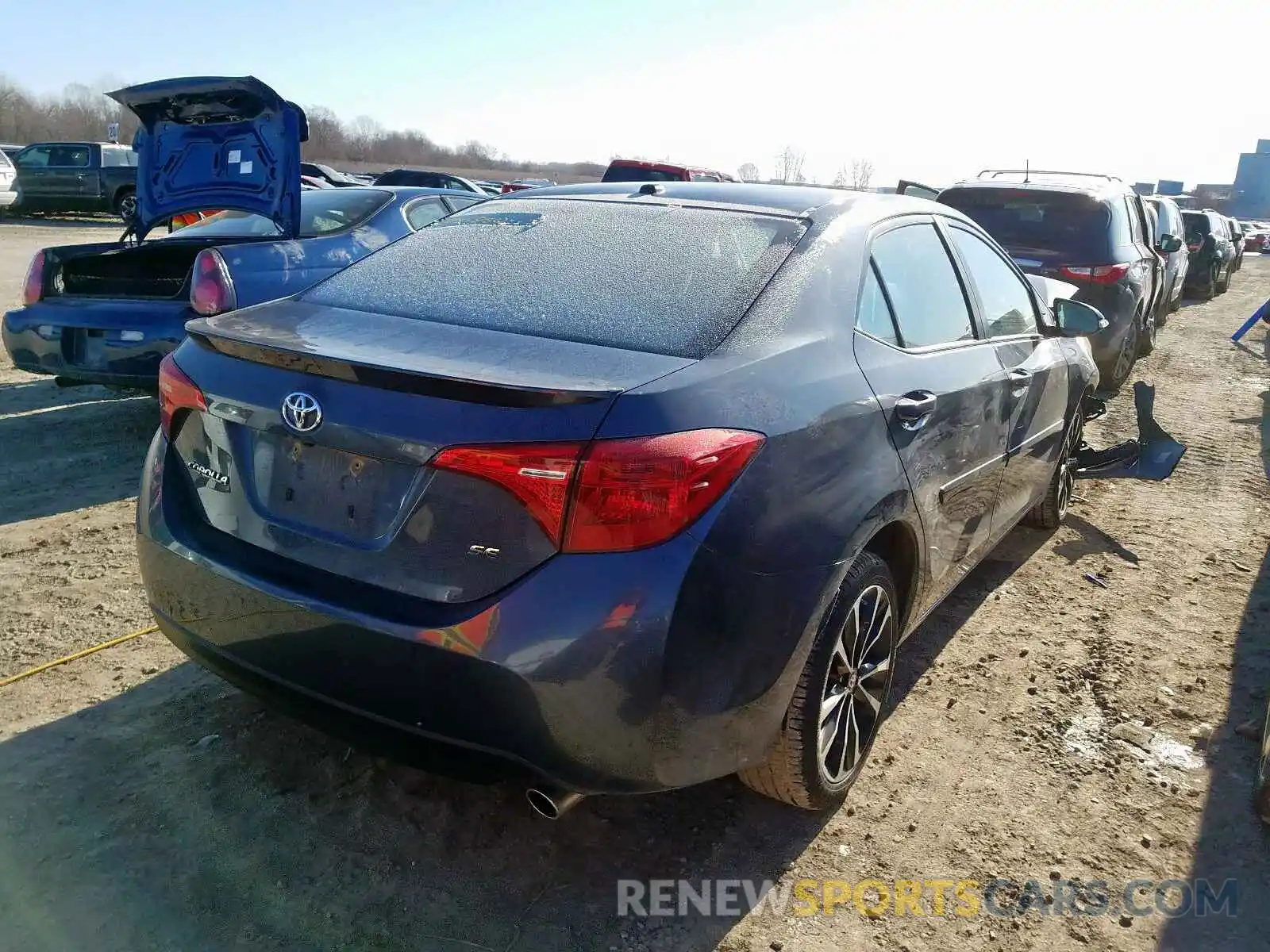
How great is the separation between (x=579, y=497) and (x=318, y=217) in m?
4.88

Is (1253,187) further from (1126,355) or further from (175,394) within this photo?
(175,394)

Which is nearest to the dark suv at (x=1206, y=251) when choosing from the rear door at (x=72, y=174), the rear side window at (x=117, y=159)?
the rear side window at (x=117, y=159)

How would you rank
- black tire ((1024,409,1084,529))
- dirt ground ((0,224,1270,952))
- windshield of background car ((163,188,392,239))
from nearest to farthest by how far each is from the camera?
dirt ground ((0,224,1270,952))
black tire ((1024,409,1084,529))
windshield of background car ((163,188,392,239))

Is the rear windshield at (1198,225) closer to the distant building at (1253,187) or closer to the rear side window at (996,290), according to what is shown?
the rear side window at (996,290)

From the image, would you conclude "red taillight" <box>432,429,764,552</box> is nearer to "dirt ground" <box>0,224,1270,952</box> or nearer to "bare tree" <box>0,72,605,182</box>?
"dirt ground" <box>0,224,1270,952</box>

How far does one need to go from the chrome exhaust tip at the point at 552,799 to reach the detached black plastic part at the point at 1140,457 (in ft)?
14.5

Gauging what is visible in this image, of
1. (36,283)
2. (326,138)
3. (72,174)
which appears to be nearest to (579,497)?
(36,283)

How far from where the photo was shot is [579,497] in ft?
6.39

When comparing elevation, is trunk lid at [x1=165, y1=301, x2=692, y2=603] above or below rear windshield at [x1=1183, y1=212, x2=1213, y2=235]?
below

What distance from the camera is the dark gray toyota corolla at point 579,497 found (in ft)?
6.47

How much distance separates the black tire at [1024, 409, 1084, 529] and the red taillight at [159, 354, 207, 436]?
154 inches

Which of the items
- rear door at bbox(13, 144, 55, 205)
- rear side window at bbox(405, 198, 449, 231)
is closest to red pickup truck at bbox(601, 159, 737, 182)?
rear side window at bbox(405, 198, 449, 231)

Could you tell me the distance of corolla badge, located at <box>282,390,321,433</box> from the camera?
213cm

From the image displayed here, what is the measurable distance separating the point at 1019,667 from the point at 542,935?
224cm
